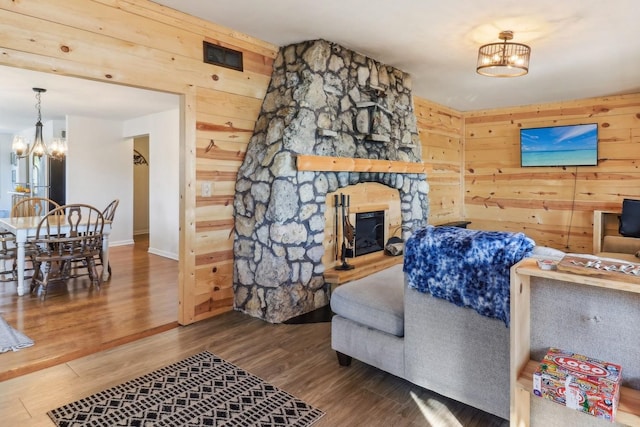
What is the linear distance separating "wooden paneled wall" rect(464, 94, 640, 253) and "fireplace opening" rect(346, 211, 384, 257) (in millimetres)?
3236

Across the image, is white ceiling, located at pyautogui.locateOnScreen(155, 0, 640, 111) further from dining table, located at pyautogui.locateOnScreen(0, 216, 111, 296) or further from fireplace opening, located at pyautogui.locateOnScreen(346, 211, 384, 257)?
dining table, located at pyautogui.locateOnScreen(0, 216, 111, 296)

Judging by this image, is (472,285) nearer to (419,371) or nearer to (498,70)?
(419,371)

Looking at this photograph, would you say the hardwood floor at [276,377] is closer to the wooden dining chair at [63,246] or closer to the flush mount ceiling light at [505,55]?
the wooden dining chair at [63,246]

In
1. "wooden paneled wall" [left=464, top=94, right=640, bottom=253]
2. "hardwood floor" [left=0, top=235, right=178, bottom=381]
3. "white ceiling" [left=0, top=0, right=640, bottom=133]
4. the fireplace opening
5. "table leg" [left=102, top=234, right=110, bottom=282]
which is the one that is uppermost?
"white ceiling" [left=0, top=0, right=640, bottom=133]

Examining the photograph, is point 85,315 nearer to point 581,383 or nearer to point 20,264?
point 20,264

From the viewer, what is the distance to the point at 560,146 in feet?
20.1

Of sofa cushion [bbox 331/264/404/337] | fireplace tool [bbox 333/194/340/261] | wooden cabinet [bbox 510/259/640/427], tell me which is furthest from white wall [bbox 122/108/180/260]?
wooden cabinet [bbox 510/259/640/427]

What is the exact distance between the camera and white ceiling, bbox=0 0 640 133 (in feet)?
9.75

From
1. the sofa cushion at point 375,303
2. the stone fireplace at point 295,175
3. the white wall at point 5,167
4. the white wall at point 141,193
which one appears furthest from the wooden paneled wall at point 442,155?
the white wall at point 5,167

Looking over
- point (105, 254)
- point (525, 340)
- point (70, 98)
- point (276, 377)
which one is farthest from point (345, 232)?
point (70, 98)

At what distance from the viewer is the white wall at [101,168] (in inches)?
271

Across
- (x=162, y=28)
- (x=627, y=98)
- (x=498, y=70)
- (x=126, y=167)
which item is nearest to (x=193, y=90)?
(x=162, y=28)

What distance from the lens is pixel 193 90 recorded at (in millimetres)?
3328

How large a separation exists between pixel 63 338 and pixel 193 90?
2.19 m
